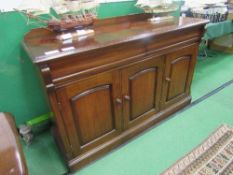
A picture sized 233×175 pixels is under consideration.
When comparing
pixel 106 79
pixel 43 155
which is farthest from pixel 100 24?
pixel 43 155

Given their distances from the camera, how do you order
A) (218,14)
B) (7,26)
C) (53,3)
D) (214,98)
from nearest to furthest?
(53,3), (7,26), (214,98), (218,14)

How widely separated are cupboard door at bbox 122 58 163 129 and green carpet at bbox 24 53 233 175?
0.21m

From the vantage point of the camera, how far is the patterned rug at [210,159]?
50.2 inches

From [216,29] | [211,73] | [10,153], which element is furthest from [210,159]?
[216,29]

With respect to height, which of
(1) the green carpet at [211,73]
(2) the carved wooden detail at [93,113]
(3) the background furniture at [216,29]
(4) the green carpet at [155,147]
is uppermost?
(3) the background furniture at [216,29]

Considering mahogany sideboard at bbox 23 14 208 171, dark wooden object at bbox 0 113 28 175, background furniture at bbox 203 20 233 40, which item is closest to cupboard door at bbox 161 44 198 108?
mahogany sideboard at bbox 23 14 208 171

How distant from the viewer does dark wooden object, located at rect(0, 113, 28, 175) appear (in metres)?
0.77

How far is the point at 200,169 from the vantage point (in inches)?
50.7

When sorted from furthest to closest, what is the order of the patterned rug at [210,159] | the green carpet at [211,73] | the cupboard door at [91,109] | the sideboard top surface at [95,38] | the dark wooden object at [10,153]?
the green carpet at [211,73], the patterned rug at [210,159], the cupboard door at [91,109], the sideboard top surface at [95,38], the dark wooden object at [10,153]

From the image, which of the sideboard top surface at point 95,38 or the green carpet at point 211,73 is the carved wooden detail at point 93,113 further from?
the green carpet at point 211,73

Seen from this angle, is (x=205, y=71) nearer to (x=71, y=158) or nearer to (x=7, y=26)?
(x=71, y=158)

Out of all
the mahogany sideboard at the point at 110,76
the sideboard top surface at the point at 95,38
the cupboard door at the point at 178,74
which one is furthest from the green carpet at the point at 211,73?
the sideboard top surface at the point at 95,38

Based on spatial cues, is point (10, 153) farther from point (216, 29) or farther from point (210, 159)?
point (216, 29)

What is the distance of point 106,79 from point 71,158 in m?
0.66
